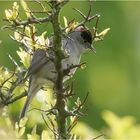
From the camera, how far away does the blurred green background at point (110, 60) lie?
6918mm

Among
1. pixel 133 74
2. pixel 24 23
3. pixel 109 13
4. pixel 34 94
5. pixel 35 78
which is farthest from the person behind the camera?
pixel 109 13

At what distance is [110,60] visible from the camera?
7418mm

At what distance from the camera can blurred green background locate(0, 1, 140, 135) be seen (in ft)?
22.7

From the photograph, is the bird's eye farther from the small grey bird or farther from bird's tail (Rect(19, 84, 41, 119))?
bird's tail (Rect(19, 84, 41, 119))

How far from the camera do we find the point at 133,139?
381cm

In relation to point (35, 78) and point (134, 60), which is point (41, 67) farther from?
point (134, 60)

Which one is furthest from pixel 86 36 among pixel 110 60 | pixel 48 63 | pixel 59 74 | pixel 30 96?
pixel 110 60

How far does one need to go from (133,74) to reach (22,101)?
266cm

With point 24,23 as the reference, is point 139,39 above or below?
above

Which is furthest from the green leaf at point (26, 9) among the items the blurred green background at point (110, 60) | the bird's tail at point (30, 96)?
the blurred green background at point (110, 60)

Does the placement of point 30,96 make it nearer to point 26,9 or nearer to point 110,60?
point 26,9

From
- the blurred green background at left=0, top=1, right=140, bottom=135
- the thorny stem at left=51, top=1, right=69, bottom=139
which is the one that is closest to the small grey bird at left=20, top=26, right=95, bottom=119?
the thorny stem at left=51, top=1, right=69, bottom=139

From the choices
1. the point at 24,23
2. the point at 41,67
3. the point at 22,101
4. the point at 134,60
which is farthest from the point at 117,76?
the point at 24,23

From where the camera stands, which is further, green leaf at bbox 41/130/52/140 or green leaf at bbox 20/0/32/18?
green leaf at bbox 41/130/52/140
